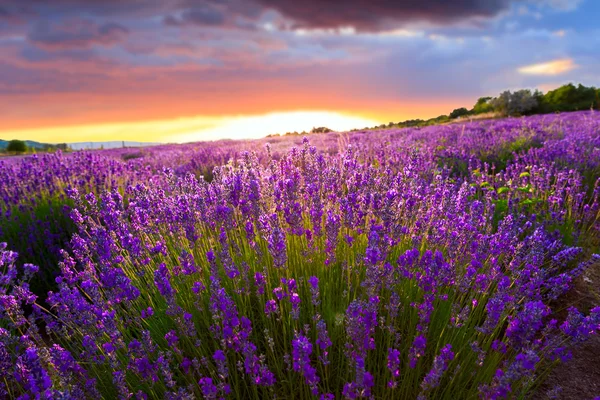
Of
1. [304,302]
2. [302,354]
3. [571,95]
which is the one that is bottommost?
[304,302]

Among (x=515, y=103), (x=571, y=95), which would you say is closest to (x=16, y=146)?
(x=515, y=103)

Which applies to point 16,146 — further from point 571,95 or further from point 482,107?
point 571,95

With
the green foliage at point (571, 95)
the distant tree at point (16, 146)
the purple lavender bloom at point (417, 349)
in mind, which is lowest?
the purple lavender bloom at point (417, 349)

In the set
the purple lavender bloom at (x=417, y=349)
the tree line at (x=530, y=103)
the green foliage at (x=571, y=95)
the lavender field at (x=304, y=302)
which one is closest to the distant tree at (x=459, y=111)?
the tree line at (x=530, y=103)

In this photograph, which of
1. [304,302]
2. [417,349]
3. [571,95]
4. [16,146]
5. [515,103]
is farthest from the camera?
[571,95]

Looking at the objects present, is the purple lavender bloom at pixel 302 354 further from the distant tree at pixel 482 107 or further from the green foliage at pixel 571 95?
the green foliage at pixel 571 95

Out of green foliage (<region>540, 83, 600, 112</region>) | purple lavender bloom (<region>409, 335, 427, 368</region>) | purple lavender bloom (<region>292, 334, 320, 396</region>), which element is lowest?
purple lavender bloom (<region>409, 335, 427, 368</region>)

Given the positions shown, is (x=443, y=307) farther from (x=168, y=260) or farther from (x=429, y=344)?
(x=168, y=260)

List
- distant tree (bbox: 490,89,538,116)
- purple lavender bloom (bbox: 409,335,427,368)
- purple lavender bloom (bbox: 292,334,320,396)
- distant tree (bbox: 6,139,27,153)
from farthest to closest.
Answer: distant tree (bbox: 6,139,27,153)
distant tree (bbox: 490,89,538,116)
purple lavender bloom (bbox: 409,335,427,368)
purple lavender bloom (bbox: 292,334,320,396)

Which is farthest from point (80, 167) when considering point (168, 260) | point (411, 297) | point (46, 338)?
point (411, 297)

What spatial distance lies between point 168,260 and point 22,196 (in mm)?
4237

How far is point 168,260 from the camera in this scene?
3.13 meters

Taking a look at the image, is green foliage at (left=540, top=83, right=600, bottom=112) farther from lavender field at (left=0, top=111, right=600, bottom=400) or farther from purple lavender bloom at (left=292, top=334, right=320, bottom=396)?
purple lavender bloom at (left=292, top=334, right=320, bottom=396)

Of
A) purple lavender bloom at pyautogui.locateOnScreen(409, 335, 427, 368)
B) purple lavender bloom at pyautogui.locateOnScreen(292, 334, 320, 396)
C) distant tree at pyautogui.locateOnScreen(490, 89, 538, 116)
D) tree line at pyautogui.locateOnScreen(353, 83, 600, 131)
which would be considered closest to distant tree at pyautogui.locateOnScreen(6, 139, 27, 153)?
tree line at pyautogui.locateOnScreen(353, 83, 600, 131)
